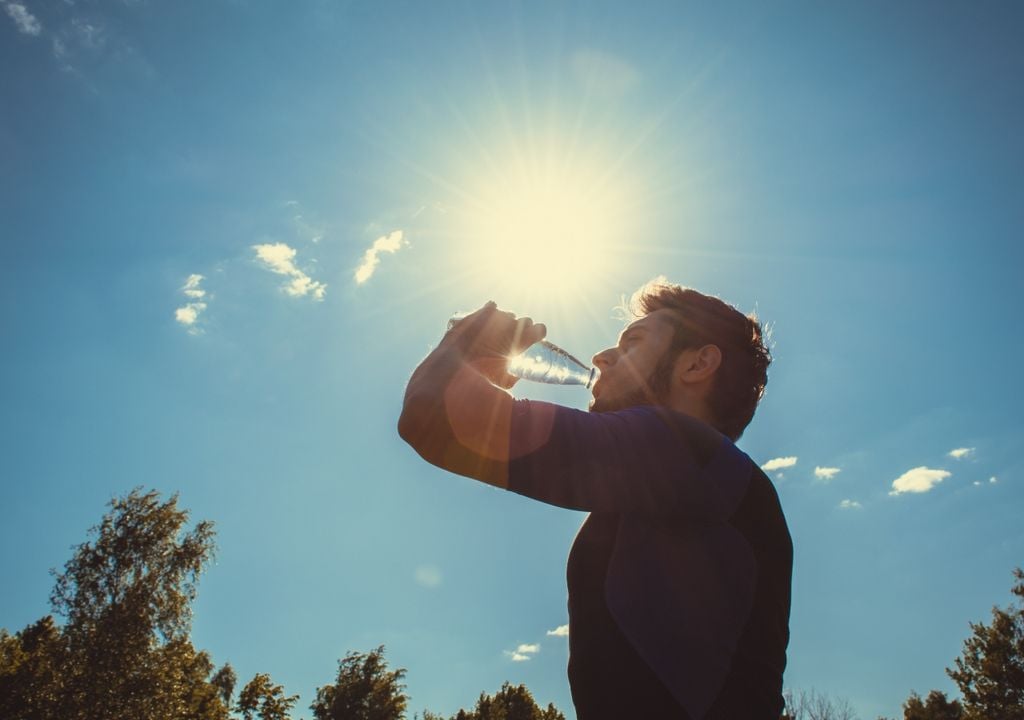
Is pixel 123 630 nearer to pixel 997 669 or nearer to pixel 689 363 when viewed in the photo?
pixel 689 363

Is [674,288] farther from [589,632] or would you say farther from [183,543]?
[183,543]

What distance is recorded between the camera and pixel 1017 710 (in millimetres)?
20453

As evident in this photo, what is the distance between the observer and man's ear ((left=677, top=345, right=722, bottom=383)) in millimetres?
2199

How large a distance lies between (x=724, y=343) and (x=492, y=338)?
3.61ft

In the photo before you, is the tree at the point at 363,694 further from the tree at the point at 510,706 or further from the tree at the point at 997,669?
the tree at the point at 997,669

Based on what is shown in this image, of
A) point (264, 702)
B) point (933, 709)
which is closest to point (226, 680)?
point (264, 702)

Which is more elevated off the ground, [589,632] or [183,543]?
[183,543]

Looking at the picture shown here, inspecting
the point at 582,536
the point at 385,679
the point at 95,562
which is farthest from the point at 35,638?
the point at 582,536

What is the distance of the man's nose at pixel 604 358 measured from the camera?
90.7 inches

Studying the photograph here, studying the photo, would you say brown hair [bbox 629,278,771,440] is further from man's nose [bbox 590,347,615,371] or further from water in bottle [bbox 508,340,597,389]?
water in bottle [bbox 508,340,597,389]

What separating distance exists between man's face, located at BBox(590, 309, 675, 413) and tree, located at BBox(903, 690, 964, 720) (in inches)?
1782

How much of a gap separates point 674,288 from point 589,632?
1.57m

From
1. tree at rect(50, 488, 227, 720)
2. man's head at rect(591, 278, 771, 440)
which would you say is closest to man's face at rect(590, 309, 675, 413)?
man's head at rect(591, 278, 771, 440)

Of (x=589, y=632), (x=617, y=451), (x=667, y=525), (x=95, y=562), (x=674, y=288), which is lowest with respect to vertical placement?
(x=589, y=632)
